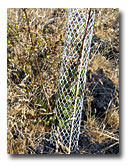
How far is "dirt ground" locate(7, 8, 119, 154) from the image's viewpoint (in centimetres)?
160

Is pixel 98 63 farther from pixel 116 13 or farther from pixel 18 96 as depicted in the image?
pixel 18 96

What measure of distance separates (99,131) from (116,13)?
74 centimetres

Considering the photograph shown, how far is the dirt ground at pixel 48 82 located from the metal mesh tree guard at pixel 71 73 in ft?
0.22

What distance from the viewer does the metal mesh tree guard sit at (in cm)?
156

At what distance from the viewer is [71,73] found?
1.57 m

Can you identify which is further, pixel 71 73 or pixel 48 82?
pixel 48 82

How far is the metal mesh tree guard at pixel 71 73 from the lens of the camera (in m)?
1.56

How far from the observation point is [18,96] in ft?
5.41

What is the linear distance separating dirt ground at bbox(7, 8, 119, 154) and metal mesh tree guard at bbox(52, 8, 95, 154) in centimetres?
7

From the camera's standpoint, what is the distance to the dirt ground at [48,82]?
1602 millimetres

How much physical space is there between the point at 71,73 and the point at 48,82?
0.22 metres
